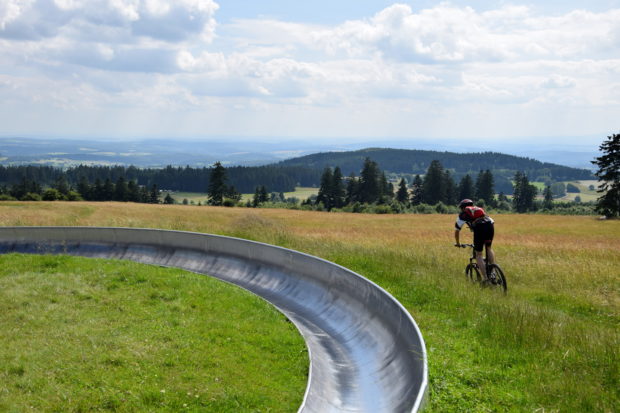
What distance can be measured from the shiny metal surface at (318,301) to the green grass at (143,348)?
0.57m

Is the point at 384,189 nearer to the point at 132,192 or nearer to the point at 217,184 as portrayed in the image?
the point at 217,184

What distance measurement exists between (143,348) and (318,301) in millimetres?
4771

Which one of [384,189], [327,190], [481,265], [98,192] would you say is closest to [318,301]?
[481,265]

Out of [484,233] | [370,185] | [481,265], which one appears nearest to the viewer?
[484,233]

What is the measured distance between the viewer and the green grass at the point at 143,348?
6691mm

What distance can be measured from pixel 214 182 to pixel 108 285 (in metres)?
82.1

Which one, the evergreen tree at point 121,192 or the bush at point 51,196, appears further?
the evergreen tree at point 121,192

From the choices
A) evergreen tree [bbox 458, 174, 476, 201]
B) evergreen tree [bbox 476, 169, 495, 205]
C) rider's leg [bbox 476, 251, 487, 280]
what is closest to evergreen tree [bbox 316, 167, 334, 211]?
evergreen tree [bbox 458, 174, 476, 201]

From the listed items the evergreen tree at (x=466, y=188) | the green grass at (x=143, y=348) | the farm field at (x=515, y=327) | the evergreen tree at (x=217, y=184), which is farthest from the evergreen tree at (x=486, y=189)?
the green grass at (x=143, y=348)

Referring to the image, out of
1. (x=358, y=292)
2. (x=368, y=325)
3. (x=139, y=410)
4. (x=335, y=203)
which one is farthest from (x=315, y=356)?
(x=335, y=203)

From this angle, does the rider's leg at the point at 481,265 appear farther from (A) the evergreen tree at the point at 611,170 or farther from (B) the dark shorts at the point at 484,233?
(A) the evergreen tree at the point at 611,170

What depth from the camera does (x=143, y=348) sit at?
8.30 metres

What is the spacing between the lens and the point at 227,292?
506 inches

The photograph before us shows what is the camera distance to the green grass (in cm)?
669
